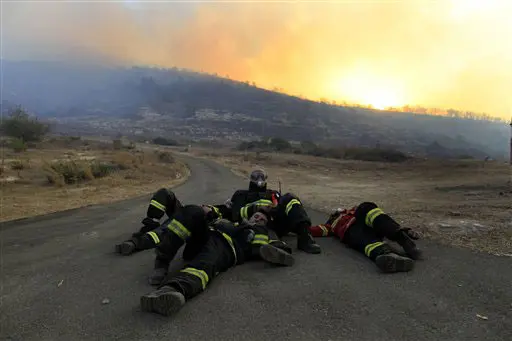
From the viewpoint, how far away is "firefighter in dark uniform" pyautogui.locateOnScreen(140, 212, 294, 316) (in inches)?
155

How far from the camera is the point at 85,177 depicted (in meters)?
21.5

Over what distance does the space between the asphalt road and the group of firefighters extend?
6.1 inches

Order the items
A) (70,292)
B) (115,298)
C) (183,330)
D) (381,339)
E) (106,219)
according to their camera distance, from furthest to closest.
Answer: (106,219) < (70,292) < (115,298) < (183,330) < (381,339)

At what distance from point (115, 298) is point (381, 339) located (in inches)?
115

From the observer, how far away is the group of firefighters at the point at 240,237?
14.6 feet

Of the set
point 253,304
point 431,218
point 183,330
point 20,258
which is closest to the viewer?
point 183,330

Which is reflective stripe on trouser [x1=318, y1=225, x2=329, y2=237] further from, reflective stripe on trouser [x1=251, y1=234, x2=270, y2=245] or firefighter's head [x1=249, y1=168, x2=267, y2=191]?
reflective stripe on trouser [x1=251, y1=234, x2=270, y2=245]

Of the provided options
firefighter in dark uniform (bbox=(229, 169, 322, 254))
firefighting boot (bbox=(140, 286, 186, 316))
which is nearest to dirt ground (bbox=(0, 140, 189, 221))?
firefighter in dark uniform (bbox=(229, 169, 322, 254))

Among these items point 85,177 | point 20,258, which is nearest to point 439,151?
point 85,177

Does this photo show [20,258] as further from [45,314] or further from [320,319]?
[320,319]

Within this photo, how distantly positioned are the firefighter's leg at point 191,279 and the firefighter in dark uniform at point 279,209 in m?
1.21

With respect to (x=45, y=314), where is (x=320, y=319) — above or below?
above

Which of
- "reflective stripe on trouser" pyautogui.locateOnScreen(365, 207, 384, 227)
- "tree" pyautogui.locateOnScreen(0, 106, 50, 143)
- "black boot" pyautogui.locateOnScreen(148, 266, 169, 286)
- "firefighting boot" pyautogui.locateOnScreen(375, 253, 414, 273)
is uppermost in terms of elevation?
"tree" pyautogui.locateOnScreen(0, 106, 50, 143)

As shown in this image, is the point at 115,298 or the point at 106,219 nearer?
the point at 115,298
